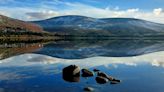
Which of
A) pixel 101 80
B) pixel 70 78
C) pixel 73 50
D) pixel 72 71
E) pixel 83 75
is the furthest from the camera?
pixel 73 50

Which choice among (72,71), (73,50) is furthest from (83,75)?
(73,50)

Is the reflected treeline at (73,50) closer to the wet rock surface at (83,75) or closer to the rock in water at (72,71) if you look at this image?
the rock in water at (72,71)

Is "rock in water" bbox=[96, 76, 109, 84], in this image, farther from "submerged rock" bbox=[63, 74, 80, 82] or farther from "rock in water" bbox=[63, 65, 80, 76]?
"rock in water" bbox=[63, 65, 80, 76]

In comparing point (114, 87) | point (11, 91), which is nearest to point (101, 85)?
point (114, 87)

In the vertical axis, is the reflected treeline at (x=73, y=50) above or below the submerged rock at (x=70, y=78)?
below

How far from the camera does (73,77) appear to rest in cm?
4153

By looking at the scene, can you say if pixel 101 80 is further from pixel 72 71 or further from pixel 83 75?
pixel 72 71

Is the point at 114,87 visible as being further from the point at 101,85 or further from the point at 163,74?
the point at 163,74

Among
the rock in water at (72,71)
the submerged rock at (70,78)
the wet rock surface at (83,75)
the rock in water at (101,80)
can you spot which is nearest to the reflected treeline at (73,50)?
the rock in water at (72,71)

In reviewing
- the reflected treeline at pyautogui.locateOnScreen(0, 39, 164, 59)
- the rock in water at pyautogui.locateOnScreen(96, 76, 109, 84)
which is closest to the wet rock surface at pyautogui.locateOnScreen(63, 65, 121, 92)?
the rock in water at pyautogui.locateOnScreen(96, 76, 109, 84)

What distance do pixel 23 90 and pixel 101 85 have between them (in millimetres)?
7935

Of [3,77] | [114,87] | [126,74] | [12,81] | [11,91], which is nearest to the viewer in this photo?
[11,91]

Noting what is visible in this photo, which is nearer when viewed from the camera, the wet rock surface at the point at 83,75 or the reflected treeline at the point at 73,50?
the wet rock surface at the point at 83,75

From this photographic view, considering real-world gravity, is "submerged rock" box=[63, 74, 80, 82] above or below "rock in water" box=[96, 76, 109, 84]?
below
